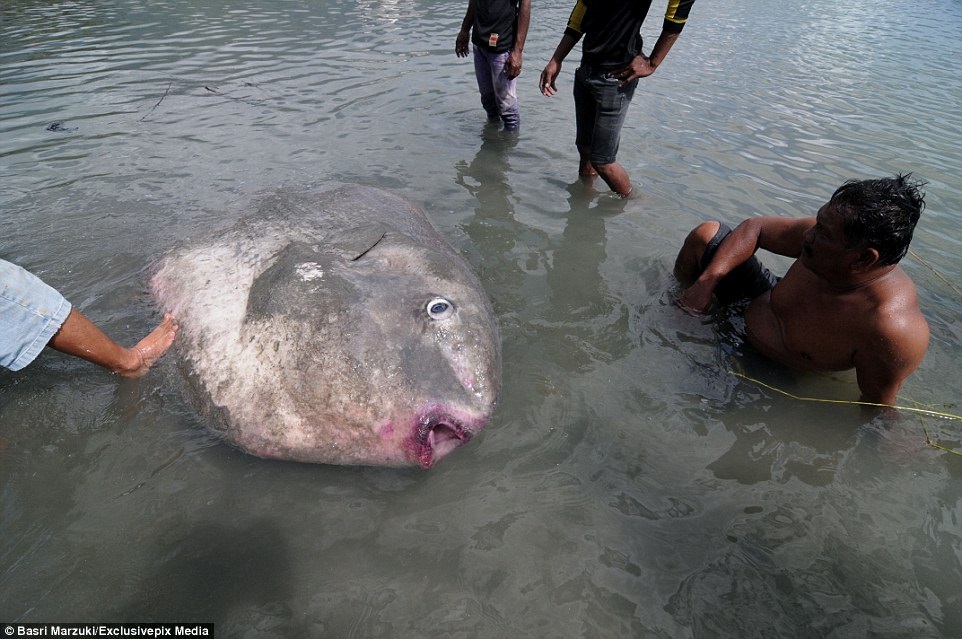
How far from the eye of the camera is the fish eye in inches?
90.0

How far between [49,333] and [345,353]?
61.6 inches

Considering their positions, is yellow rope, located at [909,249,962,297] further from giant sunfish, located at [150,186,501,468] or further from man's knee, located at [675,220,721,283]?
giant sunfish, located at [150,186,501,468]

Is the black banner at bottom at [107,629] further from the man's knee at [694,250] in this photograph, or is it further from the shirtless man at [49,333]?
the man's knee at [694,250]

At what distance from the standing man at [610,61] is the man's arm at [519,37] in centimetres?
97

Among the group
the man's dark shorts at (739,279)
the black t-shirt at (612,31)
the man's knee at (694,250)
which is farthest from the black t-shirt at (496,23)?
the man's dark shorts at (739,279)

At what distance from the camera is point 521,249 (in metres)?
4.48

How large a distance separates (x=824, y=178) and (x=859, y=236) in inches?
161

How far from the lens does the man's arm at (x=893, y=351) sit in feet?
8.19

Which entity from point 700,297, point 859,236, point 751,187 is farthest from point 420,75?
point 859,236

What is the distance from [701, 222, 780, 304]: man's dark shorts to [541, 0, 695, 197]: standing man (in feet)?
5.37

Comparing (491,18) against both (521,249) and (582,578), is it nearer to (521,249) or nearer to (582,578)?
(521,249)

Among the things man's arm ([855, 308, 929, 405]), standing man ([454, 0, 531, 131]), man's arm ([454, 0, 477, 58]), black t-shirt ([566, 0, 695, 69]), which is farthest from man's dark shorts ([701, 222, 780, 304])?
man's arm ([454, 0, 477, 58])

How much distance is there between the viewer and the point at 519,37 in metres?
5.93

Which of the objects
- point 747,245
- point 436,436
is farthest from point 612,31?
point 436,436
